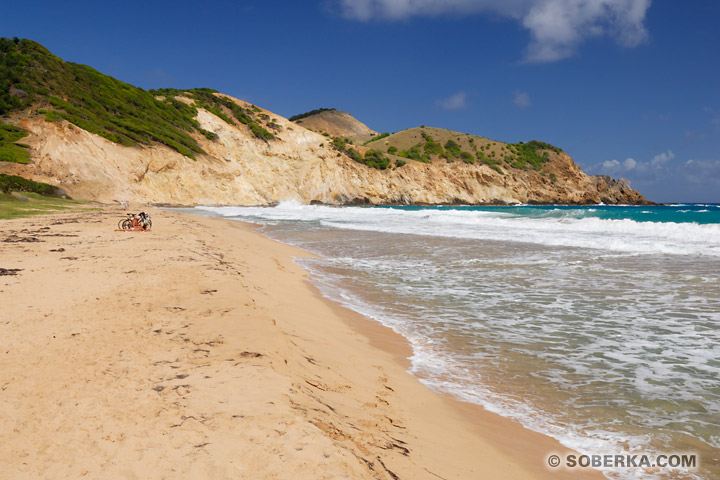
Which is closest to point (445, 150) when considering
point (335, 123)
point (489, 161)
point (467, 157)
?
point (467, 157)

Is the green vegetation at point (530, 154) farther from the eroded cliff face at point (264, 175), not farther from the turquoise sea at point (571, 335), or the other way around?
the turquoise sea at point (571, 335)

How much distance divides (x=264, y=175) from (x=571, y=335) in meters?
59.6

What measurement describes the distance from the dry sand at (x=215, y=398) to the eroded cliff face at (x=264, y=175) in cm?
3622

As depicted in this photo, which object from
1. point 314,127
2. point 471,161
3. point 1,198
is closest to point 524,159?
point 471,161

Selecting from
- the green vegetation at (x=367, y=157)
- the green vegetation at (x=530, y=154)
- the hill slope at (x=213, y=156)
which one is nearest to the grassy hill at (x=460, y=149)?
the green vegetation at (x=530, y=154)

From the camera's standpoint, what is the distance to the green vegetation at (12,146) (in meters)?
31.8

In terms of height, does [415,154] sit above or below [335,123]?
below

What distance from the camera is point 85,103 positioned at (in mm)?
43875

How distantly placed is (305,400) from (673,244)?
17416mm

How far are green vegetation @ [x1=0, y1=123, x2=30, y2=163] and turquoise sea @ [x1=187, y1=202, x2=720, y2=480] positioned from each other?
32734 mm

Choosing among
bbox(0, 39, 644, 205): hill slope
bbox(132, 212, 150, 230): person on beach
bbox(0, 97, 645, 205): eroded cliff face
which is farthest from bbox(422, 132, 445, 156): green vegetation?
bbox(132, 212, 150, 230): person on beach

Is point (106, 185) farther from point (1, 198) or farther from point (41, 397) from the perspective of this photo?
point (41, 397)

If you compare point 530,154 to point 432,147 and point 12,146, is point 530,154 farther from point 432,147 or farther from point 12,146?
point 12,146

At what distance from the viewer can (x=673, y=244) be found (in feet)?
50.5
